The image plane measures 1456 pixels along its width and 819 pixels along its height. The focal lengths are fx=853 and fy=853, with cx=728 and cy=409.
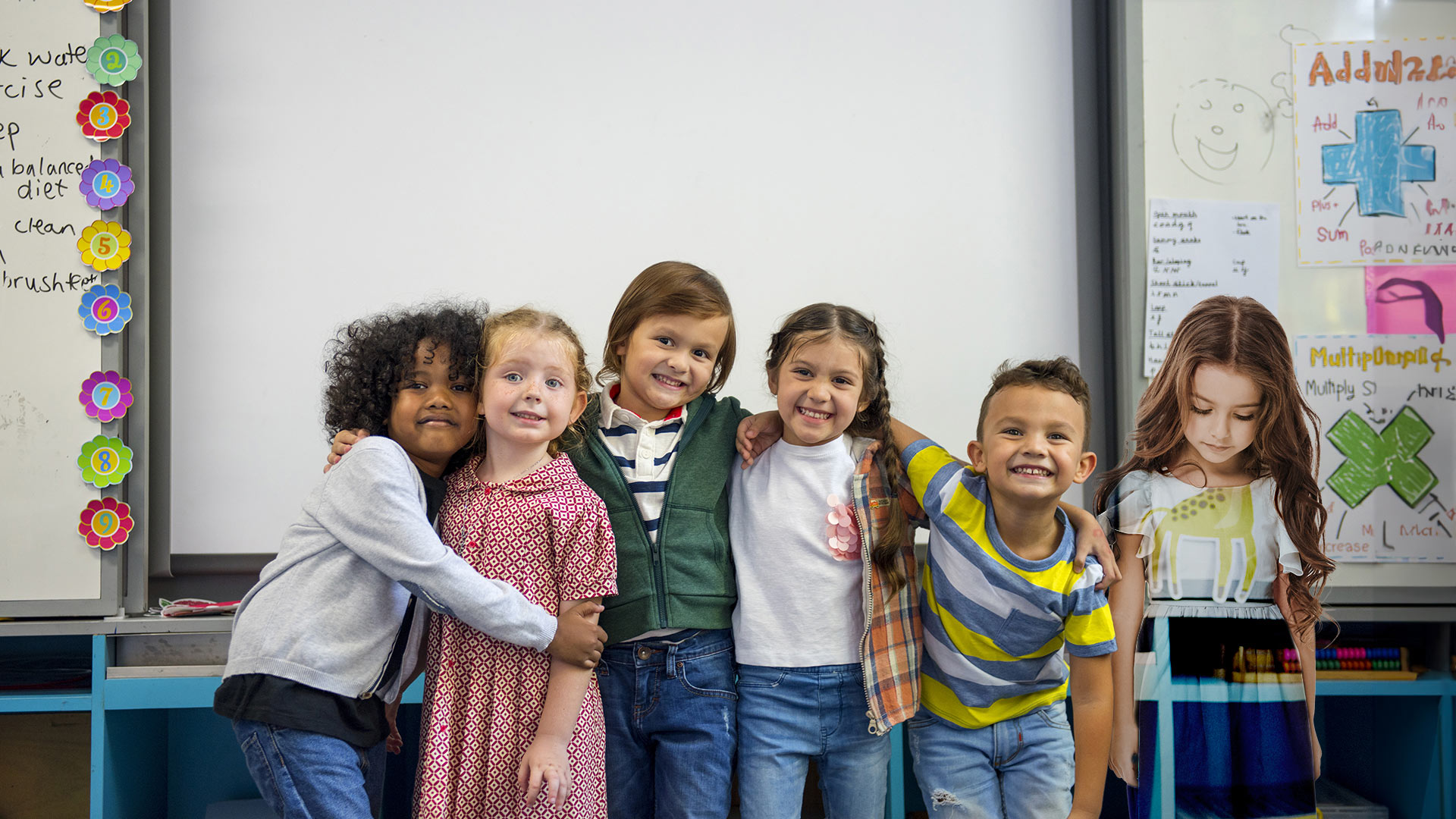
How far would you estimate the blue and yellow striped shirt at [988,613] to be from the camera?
1.29 metres

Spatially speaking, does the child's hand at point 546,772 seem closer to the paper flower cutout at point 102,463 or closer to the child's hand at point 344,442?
the child's hand at point 344,442

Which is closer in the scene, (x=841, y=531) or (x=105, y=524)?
(x=841, y=531)

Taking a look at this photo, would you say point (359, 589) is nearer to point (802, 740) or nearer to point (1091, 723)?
point (802, 740)

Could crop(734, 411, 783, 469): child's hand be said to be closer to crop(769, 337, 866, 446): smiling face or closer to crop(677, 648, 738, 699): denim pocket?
crop(769, 337, 866, 446): smiling face

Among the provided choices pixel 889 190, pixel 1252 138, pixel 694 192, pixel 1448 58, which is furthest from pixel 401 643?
pixel 1448 58

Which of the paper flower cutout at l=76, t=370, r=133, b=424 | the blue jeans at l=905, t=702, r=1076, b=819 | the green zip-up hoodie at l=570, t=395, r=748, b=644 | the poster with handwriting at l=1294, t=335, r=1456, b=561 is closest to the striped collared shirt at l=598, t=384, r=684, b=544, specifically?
the green zip-up hoodie at l=570, t=395, r=748, b=644

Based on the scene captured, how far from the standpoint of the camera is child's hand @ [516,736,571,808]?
1162mm

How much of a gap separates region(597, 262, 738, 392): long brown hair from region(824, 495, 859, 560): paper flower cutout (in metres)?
0.30

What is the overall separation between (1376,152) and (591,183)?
5.52ft

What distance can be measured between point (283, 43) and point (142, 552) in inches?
47.7

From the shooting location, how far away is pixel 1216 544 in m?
1.56

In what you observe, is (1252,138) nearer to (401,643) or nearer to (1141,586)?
(1141,586)

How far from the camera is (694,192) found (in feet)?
6.81

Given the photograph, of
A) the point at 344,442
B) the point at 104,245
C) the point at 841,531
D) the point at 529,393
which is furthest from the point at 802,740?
the point at 104,245
